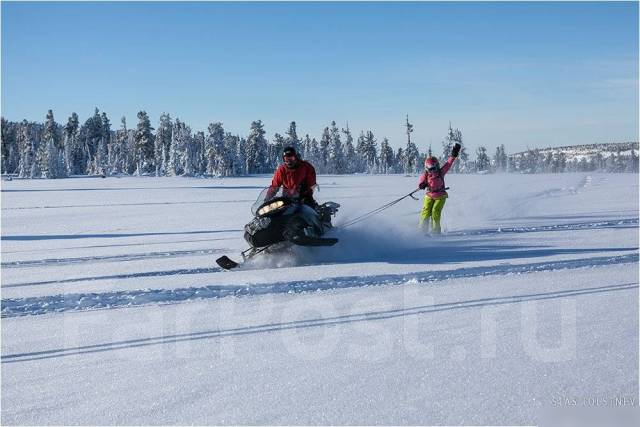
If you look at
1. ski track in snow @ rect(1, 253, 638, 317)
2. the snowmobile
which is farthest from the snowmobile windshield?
ski track in snow @ rect(1, 253, 638, 317)

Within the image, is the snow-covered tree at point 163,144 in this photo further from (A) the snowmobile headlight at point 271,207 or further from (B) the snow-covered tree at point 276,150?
(A) the snowmobile headlight at point 271,207

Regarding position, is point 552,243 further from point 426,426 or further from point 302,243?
point 426,426

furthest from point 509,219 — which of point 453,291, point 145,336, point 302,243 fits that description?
point 145,336

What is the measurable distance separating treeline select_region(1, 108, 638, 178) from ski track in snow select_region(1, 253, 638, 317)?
76.1 m

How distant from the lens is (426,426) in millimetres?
3035

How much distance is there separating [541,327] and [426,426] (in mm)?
2027

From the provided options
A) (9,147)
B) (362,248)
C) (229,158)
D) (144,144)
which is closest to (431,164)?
(362,248)

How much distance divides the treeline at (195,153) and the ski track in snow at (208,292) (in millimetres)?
76147

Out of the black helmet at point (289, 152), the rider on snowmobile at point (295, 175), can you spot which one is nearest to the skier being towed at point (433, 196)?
the rider on snowmobile at point (295, 175)

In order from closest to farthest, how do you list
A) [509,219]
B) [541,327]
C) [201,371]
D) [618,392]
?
1. [618,392]
2. [201,371]
3. [541,327]
4. [509,219]

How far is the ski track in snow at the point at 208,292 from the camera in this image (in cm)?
603

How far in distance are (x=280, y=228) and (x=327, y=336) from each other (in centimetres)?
392

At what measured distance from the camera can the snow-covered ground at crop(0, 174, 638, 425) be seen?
3.31 metres

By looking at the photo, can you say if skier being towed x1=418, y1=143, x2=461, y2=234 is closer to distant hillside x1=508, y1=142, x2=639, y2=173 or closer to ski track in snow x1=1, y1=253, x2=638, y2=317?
ski track in snow x1=1, y1=253, x2=638, y2=317
